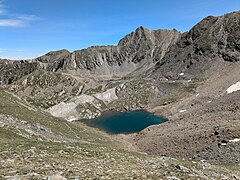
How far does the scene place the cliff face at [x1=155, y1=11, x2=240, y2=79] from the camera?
508ft

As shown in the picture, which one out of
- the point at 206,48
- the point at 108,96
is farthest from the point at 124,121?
the point at 206,48

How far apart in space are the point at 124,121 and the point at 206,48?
85060 mm

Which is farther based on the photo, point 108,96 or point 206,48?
point 206,48

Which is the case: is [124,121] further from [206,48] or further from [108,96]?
[206,48]

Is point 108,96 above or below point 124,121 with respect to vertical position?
above

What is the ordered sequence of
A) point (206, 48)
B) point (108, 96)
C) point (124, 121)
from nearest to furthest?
point (124, 121)
point (108, 96)
point (206, 48)

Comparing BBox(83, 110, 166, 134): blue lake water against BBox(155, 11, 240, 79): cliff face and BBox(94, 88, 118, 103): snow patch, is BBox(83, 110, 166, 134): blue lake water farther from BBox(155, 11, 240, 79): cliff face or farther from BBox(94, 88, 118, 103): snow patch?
BBox(155, 11, 240, 79): cliff face

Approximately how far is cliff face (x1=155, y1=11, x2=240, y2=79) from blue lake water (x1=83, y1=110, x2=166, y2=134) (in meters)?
51.6

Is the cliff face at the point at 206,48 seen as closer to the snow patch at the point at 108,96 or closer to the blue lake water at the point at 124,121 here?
the snow patch at the point at 108,96

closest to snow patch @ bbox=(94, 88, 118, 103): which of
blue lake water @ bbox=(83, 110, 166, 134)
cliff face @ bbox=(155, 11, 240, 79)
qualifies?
blue lake water @ bbox=(83, 110, 166, 134)

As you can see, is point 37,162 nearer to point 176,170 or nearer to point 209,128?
point 176,170

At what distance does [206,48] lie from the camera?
16500 centimetres

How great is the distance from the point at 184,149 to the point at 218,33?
135 meters

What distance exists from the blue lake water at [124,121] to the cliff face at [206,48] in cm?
5157
